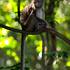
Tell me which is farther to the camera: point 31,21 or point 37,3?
point 31,21

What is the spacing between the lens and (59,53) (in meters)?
2.34

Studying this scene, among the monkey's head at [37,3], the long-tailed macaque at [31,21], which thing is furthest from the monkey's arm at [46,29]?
the monkey's head at [37,3]

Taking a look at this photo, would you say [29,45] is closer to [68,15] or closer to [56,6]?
[68,15]

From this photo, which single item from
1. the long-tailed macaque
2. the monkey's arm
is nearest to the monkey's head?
the long-tailed macaque

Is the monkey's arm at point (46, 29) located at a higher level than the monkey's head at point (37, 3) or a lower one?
lower

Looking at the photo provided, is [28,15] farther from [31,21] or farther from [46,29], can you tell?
[46,29]

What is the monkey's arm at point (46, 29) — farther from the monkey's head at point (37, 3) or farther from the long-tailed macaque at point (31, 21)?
the monkey's head at point (37, 3)

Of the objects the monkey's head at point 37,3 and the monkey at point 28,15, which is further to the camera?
the monkey at point 28,15

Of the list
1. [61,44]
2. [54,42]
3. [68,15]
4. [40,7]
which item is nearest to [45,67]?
[54,42]

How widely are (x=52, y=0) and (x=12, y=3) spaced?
1002mm

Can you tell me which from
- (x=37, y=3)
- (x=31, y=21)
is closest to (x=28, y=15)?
(x=31, y=21)

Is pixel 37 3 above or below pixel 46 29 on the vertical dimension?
above

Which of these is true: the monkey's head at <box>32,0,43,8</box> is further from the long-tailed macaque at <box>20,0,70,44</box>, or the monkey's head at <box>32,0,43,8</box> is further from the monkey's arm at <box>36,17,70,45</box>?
the monkey's arm at <box>36,17,70,45</box>

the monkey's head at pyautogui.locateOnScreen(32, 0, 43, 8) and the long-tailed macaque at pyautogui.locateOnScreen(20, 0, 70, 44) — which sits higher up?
the monkey's head at pyautogui.locateOnScreen(32, 0, 43, 8)
